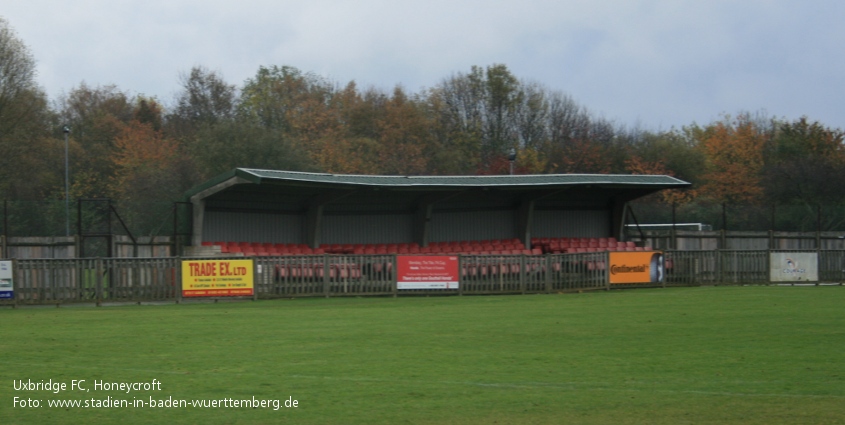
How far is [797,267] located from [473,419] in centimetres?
2805

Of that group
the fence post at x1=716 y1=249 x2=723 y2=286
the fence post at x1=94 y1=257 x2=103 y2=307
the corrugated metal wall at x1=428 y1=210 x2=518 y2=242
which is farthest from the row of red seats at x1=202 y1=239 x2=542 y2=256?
the fence post at x1=94 y1=257 x2=103 y2=307

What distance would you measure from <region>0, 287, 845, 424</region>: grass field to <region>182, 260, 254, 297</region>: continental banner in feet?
17.2

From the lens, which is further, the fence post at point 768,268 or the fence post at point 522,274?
the fence post at point 768,268

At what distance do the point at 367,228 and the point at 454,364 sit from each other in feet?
90.5

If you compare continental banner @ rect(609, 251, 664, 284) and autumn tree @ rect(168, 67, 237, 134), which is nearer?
continental banner @ rect(609, 251, 664, 284)

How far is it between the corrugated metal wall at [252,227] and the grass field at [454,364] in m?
13.5

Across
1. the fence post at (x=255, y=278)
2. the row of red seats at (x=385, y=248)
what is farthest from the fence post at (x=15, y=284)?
the row of red seats at (x=385, y=248)

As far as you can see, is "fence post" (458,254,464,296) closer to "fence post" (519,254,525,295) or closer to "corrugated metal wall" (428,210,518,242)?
"fence post" (519,254,525,295)

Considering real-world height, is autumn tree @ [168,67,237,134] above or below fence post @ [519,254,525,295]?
above

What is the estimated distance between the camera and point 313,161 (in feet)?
220

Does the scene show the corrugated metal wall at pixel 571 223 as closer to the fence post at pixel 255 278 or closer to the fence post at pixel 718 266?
the fence post at pixel 718 266

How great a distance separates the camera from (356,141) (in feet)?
235

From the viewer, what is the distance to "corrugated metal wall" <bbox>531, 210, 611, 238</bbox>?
43125mm

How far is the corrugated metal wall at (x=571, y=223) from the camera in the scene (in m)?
43.1
